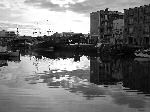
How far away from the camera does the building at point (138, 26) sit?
351 ft

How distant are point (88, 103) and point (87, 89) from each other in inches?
242

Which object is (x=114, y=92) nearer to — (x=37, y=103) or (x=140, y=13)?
(x=37, y=103)

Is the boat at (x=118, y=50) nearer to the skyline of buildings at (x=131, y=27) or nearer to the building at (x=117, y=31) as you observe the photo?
the skyline of buildings at (x=131, y=27)

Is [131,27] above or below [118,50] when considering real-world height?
above

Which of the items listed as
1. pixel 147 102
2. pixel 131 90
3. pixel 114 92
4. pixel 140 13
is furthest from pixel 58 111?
pixel 140 13

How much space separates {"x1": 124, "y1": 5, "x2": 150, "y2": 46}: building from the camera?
351 ft

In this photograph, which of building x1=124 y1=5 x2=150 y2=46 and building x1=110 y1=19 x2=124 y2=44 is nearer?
building x1=124 y1=5 x2=150 y2=46

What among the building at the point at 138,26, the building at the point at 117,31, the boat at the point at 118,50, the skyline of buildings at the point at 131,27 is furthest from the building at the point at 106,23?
the boat at the point at 118,50

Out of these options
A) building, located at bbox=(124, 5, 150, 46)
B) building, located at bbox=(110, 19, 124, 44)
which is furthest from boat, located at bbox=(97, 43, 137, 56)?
building, located at bbox=(110, 19, 124, 44)

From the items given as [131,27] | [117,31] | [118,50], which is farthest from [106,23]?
[118,50]

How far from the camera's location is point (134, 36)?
113m

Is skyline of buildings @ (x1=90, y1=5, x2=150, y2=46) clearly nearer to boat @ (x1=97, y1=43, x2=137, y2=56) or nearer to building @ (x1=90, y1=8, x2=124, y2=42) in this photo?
building @ (x1=90, y1=8, x2=124, y2=42)

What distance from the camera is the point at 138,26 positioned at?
111 m

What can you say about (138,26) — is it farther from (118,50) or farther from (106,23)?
(106,23)
